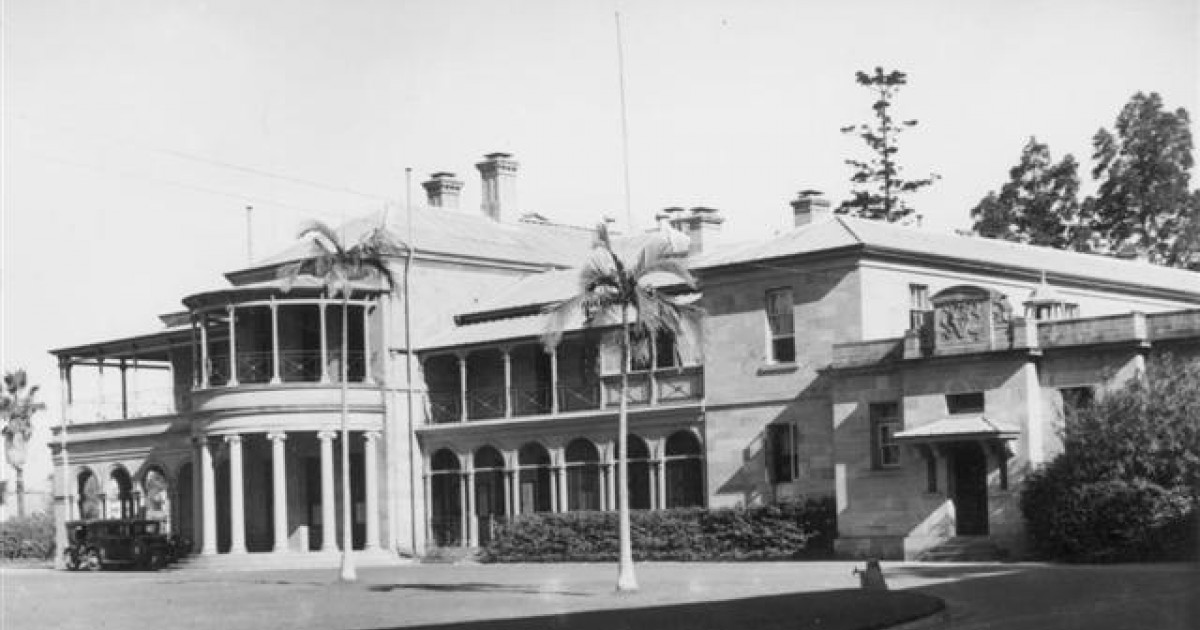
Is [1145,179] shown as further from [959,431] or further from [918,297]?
[959,431]

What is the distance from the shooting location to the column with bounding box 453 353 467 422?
172 feet

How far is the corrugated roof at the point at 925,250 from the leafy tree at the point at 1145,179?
15394mm

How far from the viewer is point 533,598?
3136cm

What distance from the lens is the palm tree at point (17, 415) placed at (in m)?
82.4

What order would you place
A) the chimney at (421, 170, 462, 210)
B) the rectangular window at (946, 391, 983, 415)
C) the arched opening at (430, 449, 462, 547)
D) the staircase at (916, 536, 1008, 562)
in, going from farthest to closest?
the chimney at (421, 170, 462, 210) → the arched opening at (430, 449, 462, 547) → the rectangular window at (946, 391, 983, 415) → the staircase at (916, 536, 1008, 562)

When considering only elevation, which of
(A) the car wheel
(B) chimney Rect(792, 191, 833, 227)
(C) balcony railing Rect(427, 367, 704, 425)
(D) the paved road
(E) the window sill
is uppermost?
(B) chimney Rect(792, 191, 833, 227)

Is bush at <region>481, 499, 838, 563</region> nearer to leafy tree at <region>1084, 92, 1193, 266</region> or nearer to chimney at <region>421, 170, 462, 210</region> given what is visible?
chimney at <region>421, 170, 462, 210</region>

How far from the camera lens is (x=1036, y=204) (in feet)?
233

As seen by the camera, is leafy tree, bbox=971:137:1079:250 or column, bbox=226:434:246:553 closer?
column, bbox=226:434:246:553

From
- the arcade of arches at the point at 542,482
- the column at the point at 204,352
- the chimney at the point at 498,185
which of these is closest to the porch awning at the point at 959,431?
the arcade of arches at the point at 542,482

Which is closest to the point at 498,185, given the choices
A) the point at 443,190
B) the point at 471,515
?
the point at 443,190

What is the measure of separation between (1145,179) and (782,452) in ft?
98.9

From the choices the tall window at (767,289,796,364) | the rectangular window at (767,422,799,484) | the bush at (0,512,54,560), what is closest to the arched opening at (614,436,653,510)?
the rectangular window at (767,422,799,484)

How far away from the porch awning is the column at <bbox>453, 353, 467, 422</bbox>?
17.1 meters
